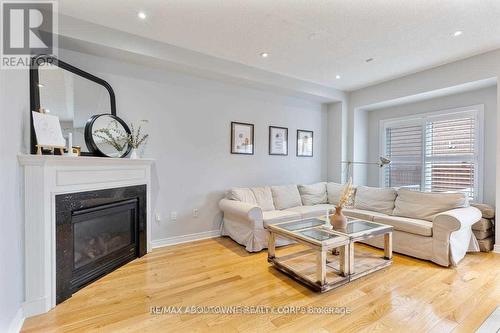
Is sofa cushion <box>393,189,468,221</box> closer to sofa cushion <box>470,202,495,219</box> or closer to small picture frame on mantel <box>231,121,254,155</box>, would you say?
sofa cushion <box>470,202,495,219</box>

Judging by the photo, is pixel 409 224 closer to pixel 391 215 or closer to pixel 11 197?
pixel 391 215

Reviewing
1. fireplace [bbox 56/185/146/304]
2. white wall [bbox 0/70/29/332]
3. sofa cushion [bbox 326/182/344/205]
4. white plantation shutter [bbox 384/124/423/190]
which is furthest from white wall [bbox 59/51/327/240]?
white plantation shutter [bbox 384/124/423/190]

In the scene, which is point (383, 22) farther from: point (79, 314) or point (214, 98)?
point (79, 314)

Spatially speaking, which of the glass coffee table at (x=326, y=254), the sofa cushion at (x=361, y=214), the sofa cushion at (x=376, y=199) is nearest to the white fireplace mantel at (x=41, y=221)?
the glass coffee table at (x=326, y=254)

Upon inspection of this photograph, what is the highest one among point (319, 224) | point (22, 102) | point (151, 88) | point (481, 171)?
point (151, 88)

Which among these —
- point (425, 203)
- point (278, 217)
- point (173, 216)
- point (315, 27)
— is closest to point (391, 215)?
point (425, 203)

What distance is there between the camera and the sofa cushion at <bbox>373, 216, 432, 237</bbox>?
292cm

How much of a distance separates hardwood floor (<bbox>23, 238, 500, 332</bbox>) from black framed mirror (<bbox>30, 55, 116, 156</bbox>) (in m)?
1.44

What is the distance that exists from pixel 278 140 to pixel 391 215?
Answer: 2176 mm

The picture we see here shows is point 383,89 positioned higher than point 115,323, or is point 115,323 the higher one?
point 383,89

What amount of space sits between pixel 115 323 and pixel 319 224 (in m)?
2.21

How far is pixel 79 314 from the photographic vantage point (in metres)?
1.89

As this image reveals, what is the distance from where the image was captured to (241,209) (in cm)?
328

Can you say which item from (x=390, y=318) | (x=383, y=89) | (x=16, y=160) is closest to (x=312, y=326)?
(x=390, y=318)
